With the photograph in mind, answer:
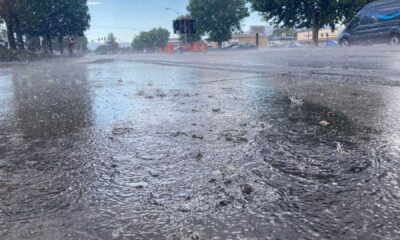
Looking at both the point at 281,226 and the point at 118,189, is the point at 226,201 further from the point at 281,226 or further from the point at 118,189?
the point at 118,189

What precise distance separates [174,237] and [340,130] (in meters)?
1.73

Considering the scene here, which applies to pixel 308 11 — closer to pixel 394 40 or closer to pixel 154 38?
pixel 394 40

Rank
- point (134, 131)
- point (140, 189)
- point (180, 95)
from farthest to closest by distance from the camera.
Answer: point (180, 95) < point (134, 131) < point (140, 189)

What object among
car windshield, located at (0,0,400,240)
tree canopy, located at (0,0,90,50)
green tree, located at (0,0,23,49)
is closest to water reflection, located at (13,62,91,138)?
car windshield, located at (0,0,400,240)

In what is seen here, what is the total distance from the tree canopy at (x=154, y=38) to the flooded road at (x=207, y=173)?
383 ft

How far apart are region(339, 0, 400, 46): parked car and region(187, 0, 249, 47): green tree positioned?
36678mm

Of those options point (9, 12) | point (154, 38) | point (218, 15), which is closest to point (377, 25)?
point (9, 12)

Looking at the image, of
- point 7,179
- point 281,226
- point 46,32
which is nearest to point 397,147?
point 281,226

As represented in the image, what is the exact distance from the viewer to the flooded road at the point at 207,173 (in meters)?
1.27

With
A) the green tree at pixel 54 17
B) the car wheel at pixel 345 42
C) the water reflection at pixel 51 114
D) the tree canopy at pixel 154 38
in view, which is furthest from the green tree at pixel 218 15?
the tree canopy at pixel 154 38

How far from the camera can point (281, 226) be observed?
1.23 metres

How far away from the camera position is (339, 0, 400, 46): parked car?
58.3ft

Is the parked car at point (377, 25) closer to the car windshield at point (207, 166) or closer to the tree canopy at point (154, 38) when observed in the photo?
the car windshield at point (207, 166)

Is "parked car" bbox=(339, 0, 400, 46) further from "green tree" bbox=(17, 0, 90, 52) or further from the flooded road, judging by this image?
"green tree" bbox=(17, 0, 90, 52)
